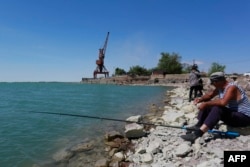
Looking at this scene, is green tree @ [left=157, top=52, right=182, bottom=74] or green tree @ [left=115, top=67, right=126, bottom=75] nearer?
green tree @ [left=157, top=52, right=182, bottom=74]

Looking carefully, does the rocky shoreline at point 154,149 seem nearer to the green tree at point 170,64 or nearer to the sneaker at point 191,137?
the sneaker at point 191,137

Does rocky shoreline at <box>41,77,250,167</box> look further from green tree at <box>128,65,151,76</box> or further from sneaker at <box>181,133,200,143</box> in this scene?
green tree at <box>128,65,151,76</box>

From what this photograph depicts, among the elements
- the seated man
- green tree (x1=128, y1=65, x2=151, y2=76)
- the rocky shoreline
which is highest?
green tree (x1=128, y1=65, x2=151, y2=76)

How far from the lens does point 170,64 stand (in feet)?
310

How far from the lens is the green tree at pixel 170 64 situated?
93.8 m

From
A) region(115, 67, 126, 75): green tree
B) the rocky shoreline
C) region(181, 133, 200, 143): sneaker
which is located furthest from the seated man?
region(115, 67, 126, 75): green tree

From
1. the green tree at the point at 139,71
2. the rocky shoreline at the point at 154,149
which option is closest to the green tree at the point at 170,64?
the green tree at the point at 139,71

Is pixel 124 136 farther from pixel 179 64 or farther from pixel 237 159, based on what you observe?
pixel 179 64

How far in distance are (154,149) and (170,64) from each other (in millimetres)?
90071

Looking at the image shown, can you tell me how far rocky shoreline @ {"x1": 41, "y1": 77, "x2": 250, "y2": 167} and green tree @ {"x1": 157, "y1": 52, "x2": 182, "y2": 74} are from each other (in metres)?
86.0

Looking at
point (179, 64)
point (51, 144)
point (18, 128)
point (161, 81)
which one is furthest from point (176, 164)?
point (179, 64)

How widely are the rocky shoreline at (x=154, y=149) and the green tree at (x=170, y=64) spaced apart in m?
86.0

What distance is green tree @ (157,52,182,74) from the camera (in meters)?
93.8

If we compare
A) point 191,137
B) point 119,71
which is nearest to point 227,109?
point 191,137
